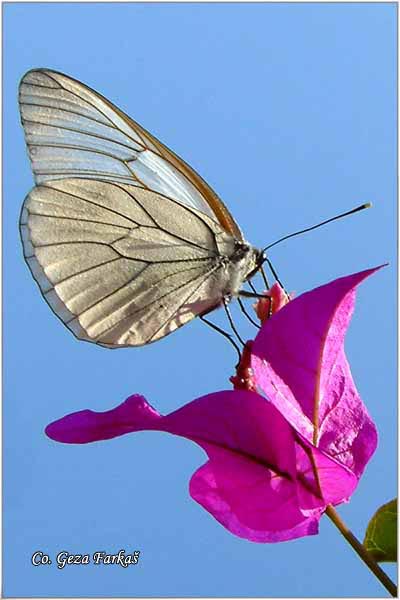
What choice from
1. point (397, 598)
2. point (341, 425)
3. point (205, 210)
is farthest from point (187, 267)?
point (397, 598)

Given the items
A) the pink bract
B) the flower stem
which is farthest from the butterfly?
the flower stem

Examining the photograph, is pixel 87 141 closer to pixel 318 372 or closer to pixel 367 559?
pixel 318 372

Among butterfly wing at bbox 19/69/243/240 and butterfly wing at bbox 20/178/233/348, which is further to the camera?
butterfly wing at bbox 19/69/243/240

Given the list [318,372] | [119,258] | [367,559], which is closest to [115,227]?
[119,258]

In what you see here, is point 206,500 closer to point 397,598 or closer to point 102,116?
point 397,598

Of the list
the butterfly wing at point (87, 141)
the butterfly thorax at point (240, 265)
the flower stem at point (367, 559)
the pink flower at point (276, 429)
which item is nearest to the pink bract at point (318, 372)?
the pink flower at point (276, 429)

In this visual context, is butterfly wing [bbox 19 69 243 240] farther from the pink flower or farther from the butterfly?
the pink flower
